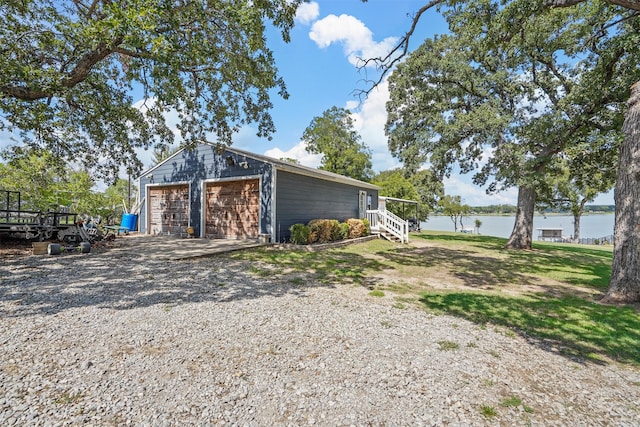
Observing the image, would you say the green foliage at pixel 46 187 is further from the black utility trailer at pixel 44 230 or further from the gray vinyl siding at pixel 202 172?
the black utility trailer at pixel 44 230

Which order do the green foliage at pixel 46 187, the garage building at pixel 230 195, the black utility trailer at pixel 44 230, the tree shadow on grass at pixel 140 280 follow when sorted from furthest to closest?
the green foliage at pixel 46 187
the garage building at pixel 230 195
the black utility trailer at pixel 44 230
the tree shadow on grass at pixel 140 280

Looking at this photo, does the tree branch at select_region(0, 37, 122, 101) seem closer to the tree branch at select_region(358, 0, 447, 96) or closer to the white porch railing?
the tree branch at select_region(358, 0, 447, 96)

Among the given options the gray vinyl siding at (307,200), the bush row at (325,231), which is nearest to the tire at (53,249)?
the gray vinyl siding at (307,200)

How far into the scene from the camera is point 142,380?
2.19 metres

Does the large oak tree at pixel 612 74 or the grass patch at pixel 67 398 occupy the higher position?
the large oak tree at pixel 612 74

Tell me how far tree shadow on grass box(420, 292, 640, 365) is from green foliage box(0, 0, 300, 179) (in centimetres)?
686

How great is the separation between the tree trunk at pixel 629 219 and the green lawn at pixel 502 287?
0.45 m

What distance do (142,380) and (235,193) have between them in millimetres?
9200

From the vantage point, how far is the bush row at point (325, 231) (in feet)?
33.1

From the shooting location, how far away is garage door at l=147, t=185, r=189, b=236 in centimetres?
1211

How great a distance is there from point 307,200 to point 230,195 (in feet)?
9.86

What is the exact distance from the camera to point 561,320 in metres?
3.89

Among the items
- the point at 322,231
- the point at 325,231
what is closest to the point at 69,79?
the point at 322,231

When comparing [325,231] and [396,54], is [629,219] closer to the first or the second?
[396,54]
